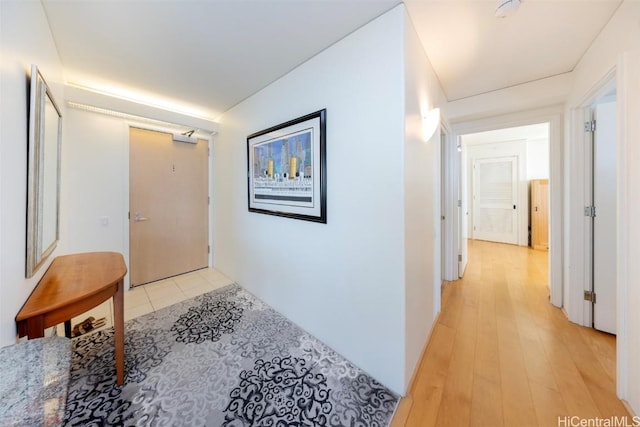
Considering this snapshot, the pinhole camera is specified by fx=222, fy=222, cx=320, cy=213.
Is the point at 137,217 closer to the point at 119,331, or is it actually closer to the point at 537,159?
the point at 119,331

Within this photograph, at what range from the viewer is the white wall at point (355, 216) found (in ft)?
4.58

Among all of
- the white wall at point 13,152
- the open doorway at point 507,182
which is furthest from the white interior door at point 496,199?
the white wall at point 13,152

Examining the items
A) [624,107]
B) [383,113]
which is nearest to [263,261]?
[383,113]

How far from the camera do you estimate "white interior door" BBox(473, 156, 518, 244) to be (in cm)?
537

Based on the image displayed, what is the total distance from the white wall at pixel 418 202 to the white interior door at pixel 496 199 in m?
4.64

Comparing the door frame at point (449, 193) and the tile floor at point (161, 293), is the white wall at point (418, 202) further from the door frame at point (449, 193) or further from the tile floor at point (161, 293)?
the tile floor at point (161, 293)

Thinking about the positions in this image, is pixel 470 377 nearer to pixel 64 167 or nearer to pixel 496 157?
pixel 64 167

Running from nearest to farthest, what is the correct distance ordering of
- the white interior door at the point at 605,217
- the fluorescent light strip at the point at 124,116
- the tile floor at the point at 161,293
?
the white interior door at the point at 605,217
the tile floor at the point at 161,293
the fluorescent light strip at the point at 124,116

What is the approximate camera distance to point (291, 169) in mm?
2074

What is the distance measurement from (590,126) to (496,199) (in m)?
4.15

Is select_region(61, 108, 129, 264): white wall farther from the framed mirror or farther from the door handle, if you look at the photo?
the framed mirror

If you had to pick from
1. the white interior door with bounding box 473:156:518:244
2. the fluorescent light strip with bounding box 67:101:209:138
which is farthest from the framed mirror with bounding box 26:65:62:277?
the white interior door with bounding box 473:156:518:244

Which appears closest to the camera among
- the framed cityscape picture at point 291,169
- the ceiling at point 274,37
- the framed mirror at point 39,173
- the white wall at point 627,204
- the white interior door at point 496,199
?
the framed mirror at point 39,173

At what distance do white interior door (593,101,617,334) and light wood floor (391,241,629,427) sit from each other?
0.24 meters
